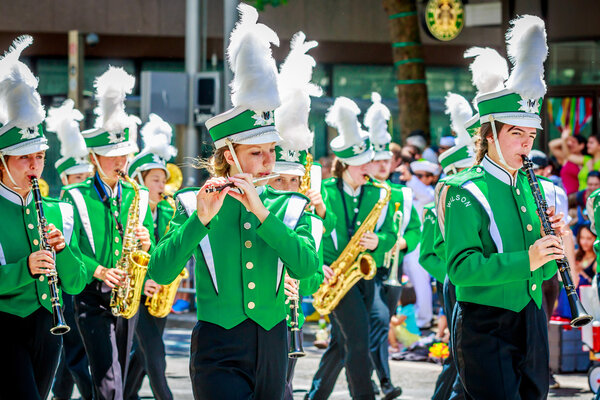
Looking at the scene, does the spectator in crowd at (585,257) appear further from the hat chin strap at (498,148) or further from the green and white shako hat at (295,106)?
the hat chin strap at (498,148)

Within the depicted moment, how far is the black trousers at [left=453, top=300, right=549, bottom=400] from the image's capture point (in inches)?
214

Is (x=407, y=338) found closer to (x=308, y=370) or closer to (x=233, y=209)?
(x=308, y=370)

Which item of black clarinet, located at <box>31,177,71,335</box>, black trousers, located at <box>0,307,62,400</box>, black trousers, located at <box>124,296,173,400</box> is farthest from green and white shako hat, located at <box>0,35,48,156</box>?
black trousers, located at <box>124,296,173,400</box>

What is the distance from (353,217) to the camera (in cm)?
946

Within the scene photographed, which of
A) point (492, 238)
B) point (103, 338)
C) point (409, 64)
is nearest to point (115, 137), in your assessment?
point (103, 338)

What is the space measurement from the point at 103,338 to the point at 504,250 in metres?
3.21

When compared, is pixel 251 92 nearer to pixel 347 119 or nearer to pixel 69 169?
pixel 347 119

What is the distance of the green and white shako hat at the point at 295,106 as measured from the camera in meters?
6.58

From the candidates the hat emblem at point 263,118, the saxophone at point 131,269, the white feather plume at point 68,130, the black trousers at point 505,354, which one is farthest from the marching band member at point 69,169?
the black trousers at point 505,354

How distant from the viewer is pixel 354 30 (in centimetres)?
2184

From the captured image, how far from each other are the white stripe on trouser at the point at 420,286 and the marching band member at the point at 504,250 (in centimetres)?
747

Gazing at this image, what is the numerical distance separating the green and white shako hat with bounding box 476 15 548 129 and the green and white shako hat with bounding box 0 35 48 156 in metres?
2.47

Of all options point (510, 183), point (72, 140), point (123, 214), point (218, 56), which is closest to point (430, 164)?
point (72, 140)

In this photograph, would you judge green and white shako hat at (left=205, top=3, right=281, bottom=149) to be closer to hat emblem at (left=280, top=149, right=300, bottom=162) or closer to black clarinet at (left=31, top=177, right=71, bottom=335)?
black clarinet at (left=31, top=177, right=71, bottom=335)
